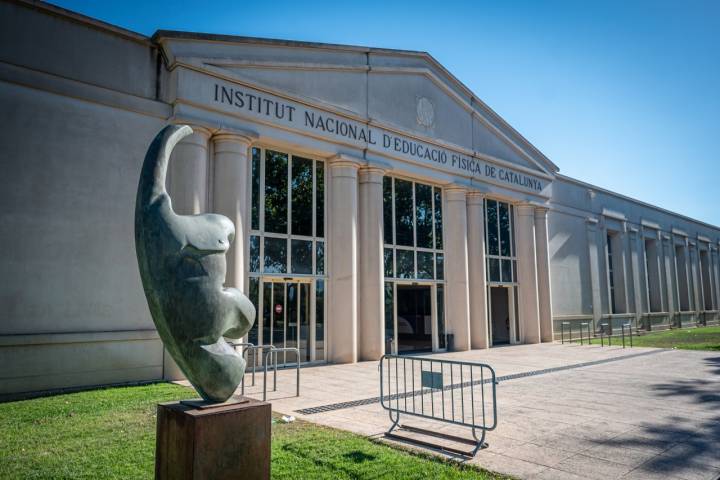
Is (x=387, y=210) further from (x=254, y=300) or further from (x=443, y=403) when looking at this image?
(x=443, y=403)

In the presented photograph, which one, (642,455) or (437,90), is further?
(437,90)

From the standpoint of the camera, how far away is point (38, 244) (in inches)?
389

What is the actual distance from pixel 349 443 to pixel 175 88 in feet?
30.2

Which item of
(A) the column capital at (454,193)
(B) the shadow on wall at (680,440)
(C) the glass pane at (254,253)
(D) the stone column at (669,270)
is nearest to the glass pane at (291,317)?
(C) the glass pane at (254,253)

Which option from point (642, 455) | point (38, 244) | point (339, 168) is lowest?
point (642, 455)

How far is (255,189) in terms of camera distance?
44.1 feet

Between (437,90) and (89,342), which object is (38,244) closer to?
(89,342)

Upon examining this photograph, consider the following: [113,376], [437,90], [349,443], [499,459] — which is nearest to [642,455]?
[499,459]

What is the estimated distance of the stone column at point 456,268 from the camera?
17922 millimetres

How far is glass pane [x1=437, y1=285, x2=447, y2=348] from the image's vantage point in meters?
17.8

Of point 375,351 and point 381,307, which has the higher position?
point 381,307

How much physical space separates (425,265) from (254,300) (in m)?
6.90

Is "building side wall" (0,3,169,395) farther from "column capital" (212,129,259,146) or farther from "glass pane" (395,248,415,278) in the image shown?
"glass pane" (395,248,415,278)

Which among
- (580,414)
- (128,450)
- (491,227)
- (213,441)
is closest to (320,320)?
(580,414)
